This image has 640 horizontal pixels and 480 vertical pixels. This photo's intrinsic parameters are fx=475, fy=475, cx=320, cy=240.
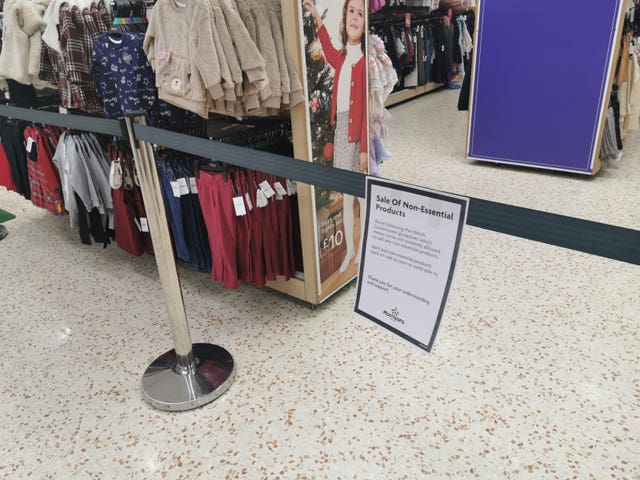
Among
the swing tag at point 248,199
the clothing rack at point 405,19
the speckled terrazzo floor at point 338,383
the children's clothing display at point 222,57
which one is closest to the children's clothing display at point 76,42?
the children's clothing display at point 222,57

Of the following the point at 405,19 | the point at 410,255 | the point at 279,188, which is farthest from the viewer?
the point at 405,19

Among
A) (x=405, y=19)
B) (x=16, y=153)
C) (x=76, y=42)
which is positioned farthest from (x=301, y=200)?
(x=405, y=19)

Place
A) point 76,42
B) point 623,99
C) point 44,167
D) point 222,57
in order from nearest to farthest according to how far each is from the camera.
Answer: point 222,57
point 76,42
point 44,167
point 623,99

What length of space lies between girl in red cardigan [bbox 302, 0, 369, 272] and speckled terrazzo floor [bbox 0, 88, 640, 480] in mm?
713

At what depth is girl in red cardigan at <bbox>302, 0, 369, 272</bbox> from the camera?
7.50 feet

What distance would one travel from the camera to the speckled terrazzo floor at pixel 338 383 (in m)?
1.70

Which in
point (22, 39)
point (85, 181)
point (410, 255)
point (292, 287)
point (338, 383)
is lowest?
point (338, 383)

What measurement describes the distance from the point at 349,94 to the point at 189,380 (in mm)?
1574

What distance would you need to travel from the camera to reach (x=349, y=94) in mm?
2426

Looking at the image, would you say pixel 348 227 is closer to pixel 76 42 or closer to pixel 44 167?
pixel 76 42

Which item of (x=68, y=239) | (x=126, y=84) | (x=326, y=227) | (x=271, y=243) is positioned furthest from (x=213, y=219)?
(x=68, y=239)

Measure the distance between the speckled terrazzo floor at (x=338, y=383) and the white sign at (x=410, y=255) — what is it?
2.32ft

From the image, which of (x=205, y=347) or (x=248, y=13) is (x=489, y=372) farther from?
(x=248, y=13)

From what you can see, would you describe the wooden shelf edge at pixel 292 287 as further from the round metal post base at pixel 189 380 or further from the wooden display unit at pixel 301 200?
the round metal post base at pixel 189 380
